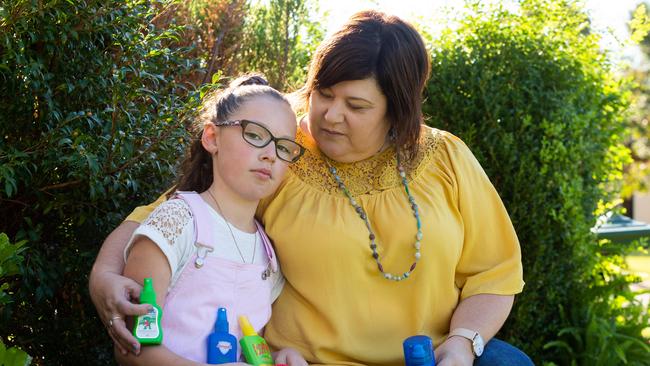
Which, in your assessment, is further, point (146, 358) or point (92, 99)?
point (92, 99)

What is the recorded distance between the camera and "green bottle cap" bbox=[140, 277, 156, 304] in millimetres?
2123

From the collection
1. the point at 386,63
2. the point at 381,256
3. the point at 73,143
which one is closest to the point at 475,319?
the point at 381,256

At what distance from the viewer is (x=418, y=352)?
94.0 inches

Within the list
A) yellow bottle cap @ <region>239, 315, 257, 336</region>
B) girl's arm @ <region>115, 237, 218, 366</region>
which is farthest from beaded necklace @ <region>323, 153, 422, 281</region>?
girl's arm @ <region>115, 237, 218, 366</region>

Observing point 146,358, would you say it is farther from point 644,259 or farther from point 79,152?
point 644,259

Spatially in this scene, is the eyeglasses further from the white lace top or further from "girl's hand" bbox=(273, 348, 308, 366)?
"girl's hand" bbox=(273, 348, 308, 366)

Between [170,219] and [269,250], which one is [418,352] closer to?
[269,250]

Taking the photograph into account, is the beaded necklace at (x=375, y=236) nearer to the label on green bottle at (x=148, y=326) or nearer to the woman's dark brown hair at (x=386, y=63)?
the woman's dark brown hair at (x=386, y=63)

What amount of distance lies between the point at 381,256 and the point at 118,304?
0.97 m

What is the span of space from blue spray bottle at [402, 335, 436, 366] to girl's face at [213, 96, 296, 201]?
633 mm

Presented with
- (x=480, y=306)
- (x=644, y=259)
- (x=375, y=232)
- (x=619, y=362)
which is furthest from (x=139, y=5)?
(x=644, y=259)

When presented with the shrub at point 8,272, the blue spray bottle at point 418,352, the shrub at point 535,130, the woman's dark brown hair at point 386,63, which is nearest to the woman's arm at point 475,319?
the blue spray bottle at point 418,352

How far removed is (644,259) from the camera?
15.8m

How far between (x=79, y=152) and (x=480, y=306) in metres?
1.40
